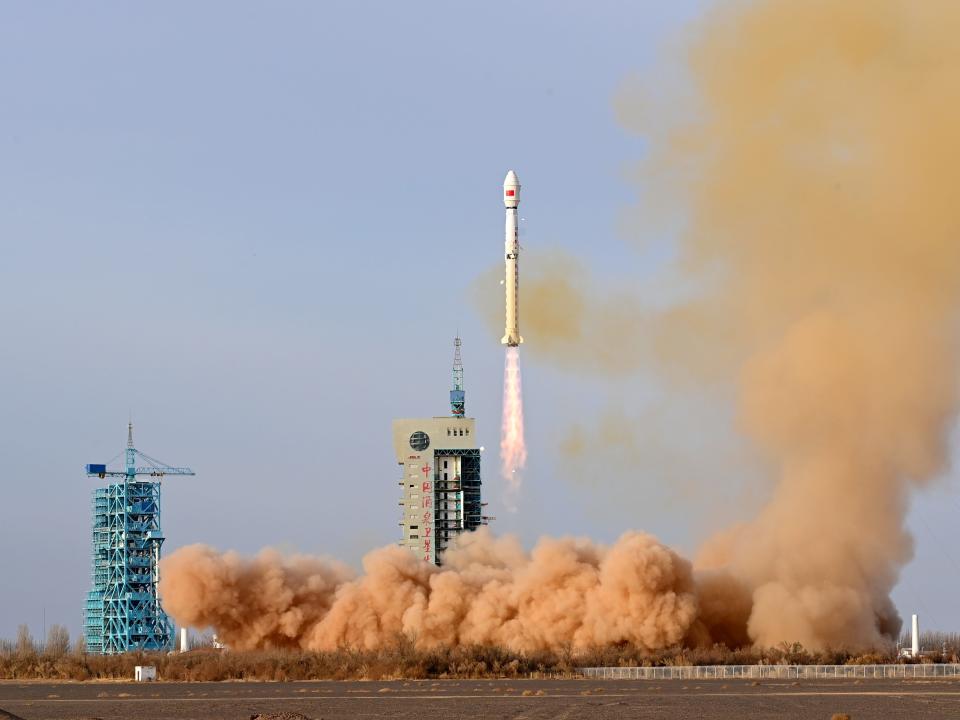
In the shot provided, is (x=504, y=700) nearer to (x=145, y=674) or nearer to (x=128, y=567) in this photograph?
(x=145, y=674)

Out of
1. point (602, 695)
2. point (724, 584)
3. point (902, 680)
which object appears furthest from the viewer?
point (724, 584)

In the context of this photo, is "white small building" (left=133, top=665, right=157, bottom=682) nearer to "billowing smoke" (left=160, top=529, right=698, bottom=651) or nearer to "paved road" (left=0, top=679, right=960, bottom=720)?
"paved road" (left=0, top=679, right=960, bottom=720)

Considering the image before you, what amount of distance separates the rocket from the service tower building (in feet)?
41.5

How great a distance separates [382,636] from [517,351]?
15318 mm

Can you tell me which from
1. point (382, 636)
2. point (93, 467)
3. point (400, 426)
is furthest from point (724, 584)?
point (93, 467)

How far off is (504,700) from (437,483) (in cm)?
4245

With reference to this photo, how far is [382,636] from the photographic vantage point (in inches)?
3147

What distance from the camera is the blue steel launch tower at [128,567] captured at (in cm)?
10619

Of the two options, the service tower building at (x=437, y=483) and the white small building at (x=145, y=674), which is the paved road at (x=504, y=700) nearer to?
the white small building at (x=145, y=674)

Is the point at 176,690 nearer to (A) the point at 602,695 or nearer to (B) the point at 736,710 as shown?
(A) the point at 602,695

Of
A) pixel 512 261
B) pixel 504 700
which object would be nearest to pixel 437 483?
pixel 512 261

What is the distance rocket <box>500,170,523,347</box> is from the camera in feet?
286

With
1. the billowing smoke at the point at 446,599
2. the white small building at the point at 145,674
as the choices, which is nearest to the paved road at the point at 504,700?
the white small building at the point at 145,674

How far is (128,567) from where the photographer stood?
10588cm
